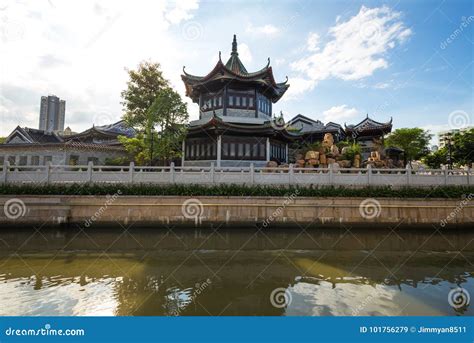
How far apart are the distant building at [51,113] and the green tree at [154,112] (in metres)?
76.1

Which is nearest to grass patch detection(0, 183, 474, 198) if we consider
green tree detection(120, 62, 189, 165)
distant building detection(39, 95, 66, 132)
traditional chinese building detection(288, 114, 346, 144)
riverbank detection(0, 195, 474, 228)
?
riverbank detection(0, 195, 474, 228)

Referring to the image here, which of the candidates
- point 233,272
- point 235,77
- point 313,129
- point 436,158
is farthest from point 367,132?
point 233,272

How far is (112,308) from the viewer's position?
6.41 meters

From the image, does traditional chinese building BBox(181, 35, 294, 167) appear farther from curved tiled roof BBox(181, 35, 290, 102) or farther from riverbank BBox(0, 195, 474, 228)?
riverbank BBox(0, 195, 474, 228)

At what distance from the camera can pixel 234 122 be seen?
71.6 feet

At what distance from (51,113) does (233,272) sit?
10039 cm

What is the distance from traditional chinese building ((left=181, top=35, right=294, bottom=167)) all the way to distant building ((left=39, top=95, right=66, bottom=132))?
78396mm

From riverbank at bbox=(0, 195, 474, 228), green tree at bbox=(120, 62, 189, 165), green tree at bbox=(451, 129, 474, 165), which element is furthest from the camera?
green tree at bbox=(451, 129, 474, 165)

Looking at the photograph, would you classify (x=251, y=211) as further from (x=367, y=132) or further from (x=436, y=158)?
(x=436, y=158)

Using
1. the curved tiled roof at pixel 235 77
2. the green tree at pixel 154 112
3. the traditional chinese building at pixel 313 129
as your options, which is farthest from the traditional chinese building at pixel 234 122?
the traditional chinese building at pixel 313 129

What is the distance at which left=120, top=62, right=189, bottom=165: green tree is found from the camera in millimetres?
18547

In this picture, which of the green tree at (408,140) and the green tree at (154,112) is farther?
the green tree at (408,140)

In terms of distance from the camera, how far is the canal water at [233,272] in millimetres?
6582

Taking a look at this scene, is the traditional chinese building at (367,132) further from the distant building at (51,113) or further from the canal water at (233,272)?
the distant building at (51,113)
